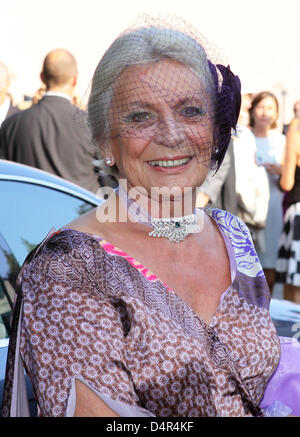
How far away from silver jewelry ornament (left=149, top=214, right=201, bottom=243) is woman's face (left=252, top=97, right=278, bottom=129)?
5.09m

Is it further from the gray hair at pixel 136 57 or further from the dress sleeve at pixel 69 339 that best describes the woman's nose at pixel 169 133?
the dress sleeve at pixel 69 339

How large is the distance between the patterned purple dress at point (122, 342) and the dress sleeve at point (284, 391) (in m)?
0.05

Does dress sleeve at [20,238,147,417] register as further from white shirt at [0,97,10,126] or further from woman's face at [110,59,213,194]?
white shirt at [0,97,10,126]

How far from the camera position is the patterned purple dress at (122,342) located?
1638 millimetres

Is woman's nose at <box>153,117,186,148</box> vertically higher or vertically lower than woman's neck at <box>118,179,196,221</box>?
higher

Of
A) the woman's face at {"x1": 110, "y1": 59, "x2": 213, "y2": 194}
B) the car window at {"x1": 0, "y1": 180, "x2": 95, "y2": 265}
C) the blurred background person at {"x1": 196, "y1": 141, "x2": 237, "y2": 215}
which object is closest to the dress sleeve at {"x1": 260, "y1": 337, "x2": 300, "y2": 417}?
the woman's face at {"x1": 110, "y1": 59, "x2": 213, "y2": 194}

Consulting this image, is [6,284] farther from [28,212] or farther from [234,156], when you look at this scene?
[234,156]

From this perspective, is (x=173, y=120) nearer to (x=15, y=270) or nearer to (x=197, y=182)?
(x=197, y=182)

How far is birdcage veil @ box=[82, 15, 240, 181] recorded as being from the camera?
1896mm

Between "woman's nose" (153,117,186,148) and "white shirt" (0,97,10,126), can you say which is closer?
"woman's nose" (153,117,186,148)

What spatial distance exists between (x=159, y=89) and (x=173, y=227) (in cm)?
39

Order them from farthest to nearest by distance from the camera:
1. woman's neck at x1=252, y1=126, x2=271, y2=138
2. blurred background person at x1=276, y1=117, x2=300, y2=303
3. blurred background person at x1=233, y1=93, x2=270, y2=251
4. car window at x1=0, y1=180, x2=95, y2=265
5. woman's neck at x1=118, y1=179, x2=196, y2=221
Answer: woman's neck at x1=252, y1=126, x2=271, y2=138, blurred background person at x1=233, y1=93, x2=270, y2=251, blurred background person at x1=276, y1=117, x2=300, y2=303, car window at x1=0, y1=180, x2=95, y2=265, woman's neck at x1=118, y1=179, x2=196, y2=221

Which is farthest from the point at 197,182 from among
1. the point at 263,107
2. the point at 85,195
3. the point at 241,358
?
the point at 263,107
